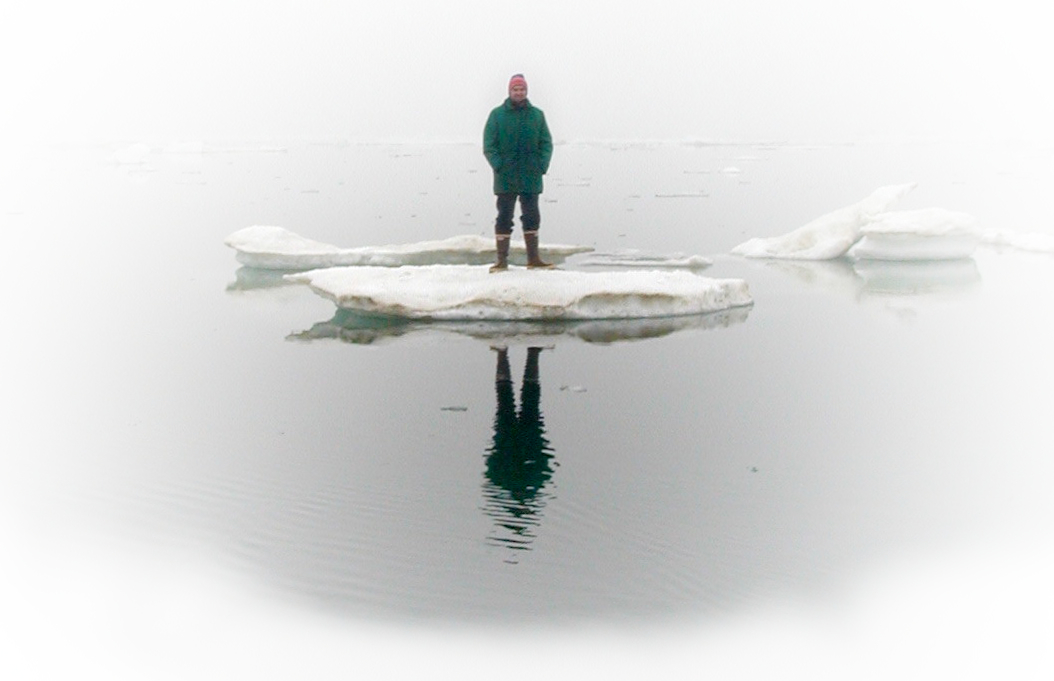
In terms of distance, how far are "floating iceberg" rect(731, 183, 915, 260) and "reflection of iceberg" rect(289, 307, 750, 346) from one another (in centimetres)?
518

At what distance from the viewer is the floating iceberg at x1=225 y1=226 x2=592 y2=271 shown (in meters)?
14.7

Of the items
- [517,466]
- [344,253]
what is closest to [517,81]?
[517,466]

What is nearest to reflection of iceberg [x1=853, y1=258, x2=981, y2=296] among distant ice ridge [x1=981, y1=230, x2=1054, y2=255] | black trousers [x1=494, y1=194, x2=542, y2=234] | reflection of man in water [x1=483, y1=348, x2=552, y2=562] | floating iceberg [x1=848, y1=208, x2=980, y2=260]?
floating iceberg [x1=848, y1=208, x2=980, y2=260]

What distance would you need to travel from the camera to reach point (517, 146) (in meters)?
10.5

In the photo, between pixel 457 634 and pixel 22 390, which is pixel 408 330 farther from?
pixel 457 634

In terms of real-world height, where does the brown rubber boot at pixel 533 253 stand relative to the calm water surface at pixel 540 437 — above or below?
above

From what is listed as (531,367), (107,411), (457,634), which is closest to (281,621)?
(457,634)

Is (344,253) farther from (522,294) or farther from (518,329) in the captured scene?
(518,329)

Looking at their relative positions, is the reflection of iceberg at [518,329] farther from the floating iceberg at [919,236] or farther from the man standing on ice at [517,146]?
the floating iceberg at [919,236]

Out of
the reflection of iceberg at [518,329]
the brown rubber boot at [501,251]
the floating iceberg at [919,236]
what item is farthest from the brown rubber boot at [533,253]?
the floating iceberg at [919,236]

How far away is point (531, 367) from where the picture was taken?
926cm

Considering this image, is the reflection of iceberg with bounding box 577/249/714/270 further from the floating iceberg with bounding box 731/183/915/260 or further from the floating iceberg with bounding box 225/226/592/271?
the floating iceberg with bounding box 731/183/915/260

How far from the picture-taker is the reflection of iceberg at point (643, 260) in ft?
48.1

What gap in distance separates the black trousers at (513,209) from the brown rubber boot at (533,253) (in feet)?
0.29
